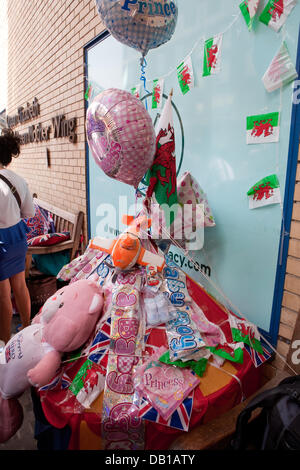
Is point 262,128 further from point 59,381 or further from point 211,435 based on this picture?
point 59,381

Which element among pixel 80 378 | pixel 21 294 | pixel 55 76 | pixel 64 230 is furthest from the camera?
pixel 55 76

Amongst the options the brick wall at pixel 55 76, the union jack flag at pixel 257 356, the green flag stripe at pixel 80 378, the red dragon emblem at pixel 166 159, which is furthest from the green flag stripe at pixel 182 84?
the green flag stripe at pixel 80 378

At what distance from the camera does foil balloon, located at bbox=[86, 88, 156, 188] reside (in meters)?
1.29

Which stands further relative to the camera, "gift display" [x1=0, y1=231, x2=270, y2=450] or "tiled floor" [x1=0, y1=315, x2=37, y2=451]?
"tiled floor" [x1=0, y1=315, x2=37, y2=451]

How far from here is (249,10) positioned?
134 cm

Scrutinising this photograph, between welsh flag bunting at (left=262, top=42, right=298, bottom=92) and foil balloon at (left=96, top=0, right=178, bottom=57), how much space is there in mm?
523

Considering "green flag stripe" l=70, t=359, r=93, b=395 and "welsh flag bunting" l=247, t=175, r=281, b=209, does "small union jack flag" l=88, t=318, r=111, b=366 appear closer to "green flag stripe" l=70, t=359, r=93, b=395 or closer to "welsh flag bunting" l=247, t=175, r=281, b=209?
"green flag stripe" l=70, t=359, r=93, b=395

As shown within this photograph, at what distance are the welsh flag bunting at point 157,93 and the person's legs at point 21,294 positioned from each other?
168cm

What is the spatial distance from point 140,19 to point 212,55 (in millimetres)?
481

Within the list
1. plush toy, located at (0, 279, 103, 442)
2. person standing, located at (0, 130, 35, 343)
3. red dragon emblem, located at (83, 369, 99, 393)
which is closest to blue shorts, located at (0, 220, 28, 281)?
person standing, located at (0, 130, 35, 343)

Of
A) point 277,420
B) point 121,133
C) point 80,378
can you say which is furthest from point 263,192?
point 80,378

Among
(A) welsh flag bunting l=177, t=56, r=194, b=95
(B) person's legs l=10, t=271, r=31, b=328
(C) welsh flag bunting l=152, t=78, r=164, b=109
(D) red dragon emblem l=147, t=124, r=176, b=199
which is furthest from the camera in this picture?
(B) person's legs l=10, t=271, r=31, b=328

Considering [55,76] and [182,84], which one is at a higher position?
[55,76]
